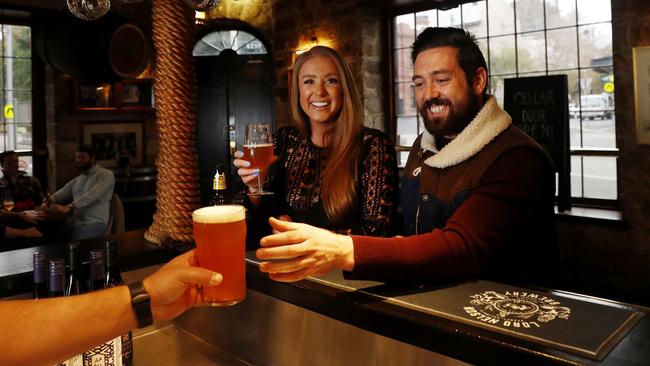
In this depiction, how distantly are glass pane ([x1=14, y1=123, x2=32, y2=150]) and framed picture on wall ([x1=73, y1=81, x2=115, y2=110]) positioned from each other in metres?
0.60

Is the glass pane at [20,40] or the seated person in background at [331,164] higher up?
the glass pane at [20,40]

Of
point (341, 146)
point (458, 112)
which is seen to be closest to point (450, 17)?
point (341, 146)

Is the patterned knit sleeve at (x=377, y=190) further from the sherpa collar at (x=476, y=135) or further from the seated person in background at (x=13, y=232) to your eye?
the seated person in background at (x=13, y=232)

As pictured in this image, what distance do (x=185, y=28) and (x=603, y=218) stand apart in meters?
3.61

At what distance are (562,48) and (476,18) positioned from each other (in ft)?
2.97

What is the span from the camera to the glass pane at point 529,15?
4676 mm

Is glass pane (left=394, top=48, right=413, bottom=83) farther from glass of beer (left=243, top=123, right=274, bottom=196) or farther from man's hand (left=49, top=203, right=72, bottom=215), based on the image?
glass of beer (left=243, top=123, right=274, bottom=196)

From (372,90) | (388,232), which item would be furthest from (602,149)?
(388,232)

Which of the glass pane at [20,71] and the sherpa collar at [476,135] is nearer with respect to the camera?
the sherpa collar at [476,135]

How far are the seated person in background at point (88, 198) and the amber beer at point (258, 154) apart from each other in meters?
3.33

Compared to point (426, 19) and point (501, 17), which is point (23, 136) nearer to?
point (426, 19)

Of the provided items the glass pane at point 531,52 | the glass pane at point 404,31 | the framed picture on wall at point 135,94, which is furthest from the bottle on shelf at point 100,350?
the framed picture on wall at point 135,94

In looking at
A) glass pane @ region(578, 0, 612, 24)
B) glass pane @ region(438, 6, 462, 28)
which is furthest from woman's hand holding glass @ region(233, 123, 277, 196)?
glass pane @ region(438, 6, 462, 28)

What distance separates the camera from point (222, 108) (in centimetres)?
654
